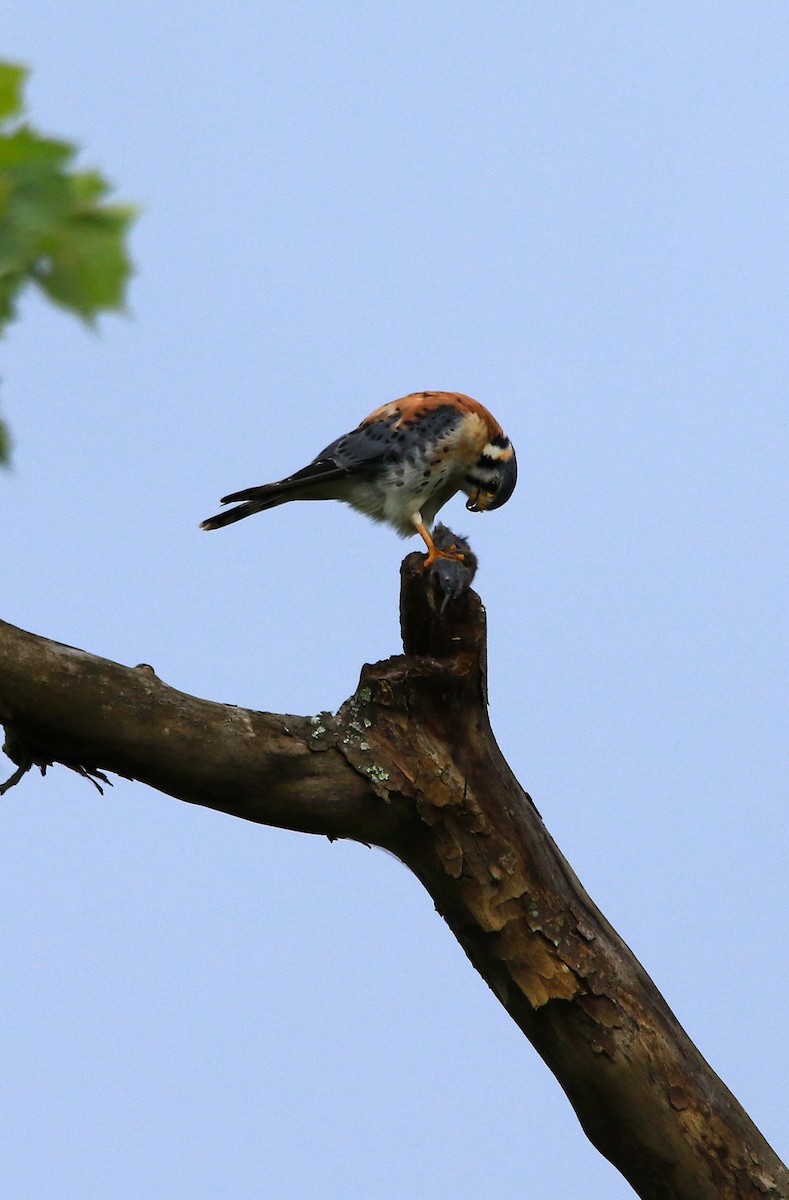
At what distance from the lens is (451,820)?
3576 millimetres

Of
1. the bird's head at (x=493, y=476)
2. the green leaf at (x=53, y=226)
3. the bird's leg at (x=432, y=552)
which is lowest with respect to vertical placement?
the green leaf at (x=53, y=226)

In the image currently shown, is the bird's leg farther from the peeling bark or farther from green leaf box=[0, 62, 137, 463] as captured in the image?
green leaf box=[0, 62, 137, 463]

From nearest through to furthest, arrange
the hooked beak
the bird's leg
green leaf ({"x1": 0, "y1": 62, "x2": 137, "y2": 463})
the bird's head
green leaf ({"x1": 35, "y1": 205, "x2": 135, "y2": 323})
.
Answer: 1. green leaf ({"x1": 0, "y1": 62, "x2": 137, "y2": 463})
2. green leaf ({"x1": 35, "y1": 205, "x2": 135, "y2": 323})
3. the bird's leg
4. the bird's head
5. the hooked beak

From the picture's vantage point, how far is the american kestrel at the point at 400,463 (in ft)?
16.6

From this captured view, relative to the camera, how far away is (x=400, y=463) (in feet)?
16.9

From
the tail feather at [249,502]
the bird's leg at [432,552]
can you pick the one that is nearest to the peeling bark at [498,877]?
the bird's leg at [432,552]

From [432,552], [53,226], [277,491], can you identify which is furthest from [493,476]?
[53,226]

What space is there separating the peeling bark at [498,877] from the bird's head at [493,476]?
1922 mm

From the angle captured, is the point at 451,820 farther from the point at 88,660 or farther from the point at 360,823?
the point at 88,660

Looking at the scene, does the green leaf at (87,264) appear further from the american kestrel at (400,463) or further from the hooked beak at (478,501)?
the hooked beak at (478,501)

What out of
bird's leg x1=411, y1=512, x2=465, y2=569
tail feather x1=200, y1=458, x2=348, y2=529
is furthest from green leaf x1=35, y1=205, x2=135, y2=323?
tail feather x1=200, y1=458, x2=348, y2=529

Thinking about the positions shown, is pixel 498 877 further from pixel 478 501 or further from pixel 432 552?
pixel 478 501

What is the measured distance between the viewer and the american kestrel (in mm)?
5051

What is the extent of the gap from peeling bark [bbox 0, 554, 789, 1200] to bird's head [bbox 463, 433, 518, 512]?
1922 millimetres
